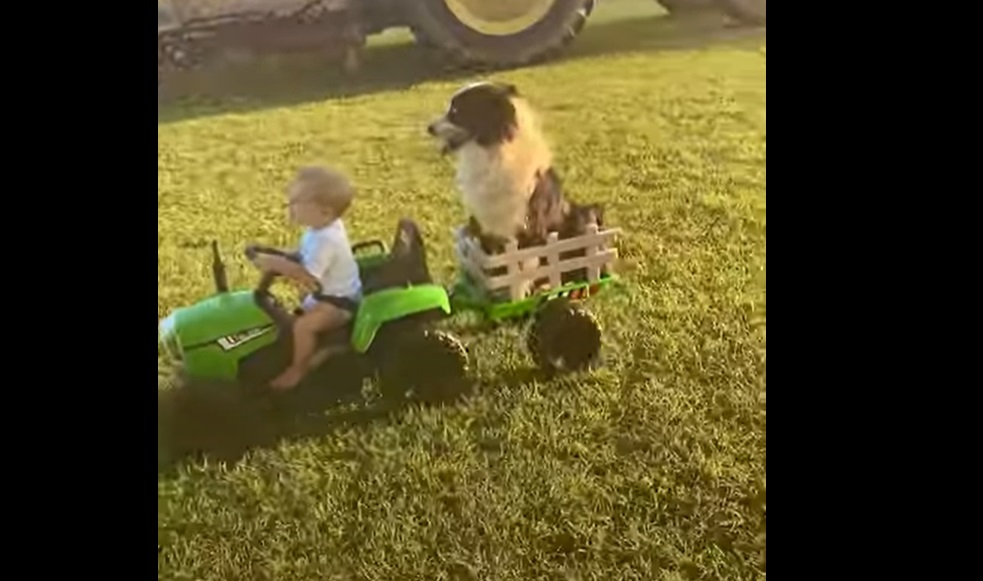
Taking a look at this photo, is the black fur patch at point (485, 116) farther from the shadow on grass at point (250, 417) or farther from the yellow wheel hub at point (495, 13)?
the shadow on grass at point (250, 417)

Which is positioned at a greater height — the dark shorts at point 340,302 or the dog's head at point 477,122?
the dog's head at point 477,122

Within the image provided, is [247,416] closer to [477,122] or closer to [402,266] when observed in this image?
[402,266]

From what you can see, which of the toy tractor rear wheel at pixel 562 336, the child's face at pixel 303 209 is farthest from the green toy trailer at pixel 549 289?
the child's face at pixel 303 209

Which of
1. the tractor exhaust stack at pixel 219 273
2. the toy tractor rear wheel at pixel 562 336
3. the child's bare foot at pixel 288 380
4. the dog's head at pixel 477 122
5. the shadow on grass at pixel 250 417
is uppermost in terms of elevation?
the dog's head at pixel 477 122

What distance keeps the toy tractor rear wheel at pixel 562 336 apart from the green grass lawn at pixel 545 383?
0.04 feet

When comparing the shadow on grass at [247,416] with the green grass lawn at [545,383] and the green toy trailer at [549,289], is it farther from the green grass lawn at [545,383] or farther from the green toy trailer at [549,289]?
the green toy trailer at [549,289]

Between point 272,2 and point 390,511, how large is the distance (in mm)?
414

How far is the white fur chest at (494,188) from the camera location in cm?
102

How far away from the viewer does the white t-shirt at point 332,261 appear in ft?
3.32

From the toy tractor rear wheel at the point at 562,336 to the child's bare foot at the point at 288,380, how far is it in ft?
0.61

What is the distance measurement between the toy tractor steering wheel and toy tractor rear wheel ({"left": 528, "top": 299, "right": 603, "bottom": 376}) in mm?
202
